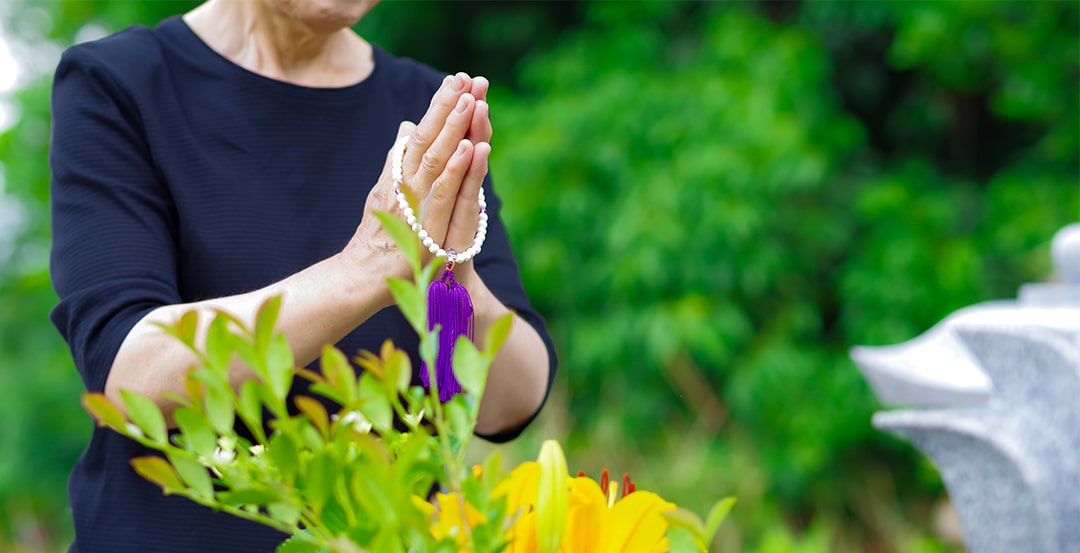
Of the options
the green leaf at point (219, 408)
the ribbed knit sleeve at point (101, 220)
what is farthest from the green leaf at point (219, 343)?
the ribbed knit sleeve at point (101, 220)

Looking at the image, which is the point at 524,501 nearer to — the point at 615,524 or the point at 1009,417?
the point at 615,524

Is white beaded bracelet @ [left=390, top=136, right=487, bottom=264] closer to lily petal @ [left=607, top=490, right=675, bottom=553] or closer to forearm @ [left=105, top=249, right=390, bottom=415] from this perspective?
forearm @ [left=105, top=249, right=390, bottom=415]

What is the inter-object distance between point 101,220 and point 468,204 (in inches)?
16.0

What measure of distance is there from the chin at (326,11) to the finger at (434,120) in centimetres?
32

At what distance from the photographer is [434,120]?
2.59 feet

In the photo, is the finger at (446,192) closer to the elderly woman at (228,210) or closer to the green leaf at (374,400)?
the elderly woman at (228,210)

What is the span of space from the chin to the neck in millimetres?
60

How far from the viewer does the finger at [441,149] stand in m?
0.77

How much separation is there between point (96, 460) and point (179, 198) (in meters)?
0.29

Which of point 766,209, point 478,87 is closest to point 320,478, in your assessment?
point 478,87

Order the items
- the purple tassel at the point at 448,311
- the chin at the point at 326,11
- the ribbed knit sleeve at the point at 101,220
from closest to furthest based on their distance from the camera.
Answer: the purple tassel at the point at 448,311
the ribbed knit sleeve at the point at 101,220
the chin at the point at 326,11

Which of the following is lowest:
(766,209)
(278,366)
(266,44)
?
(766,209)

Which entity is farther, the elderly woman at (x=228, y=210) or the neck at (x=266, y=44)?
the neck at (x=266, y=44)

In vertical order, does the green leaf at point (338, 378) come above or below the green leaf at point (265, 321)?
below
